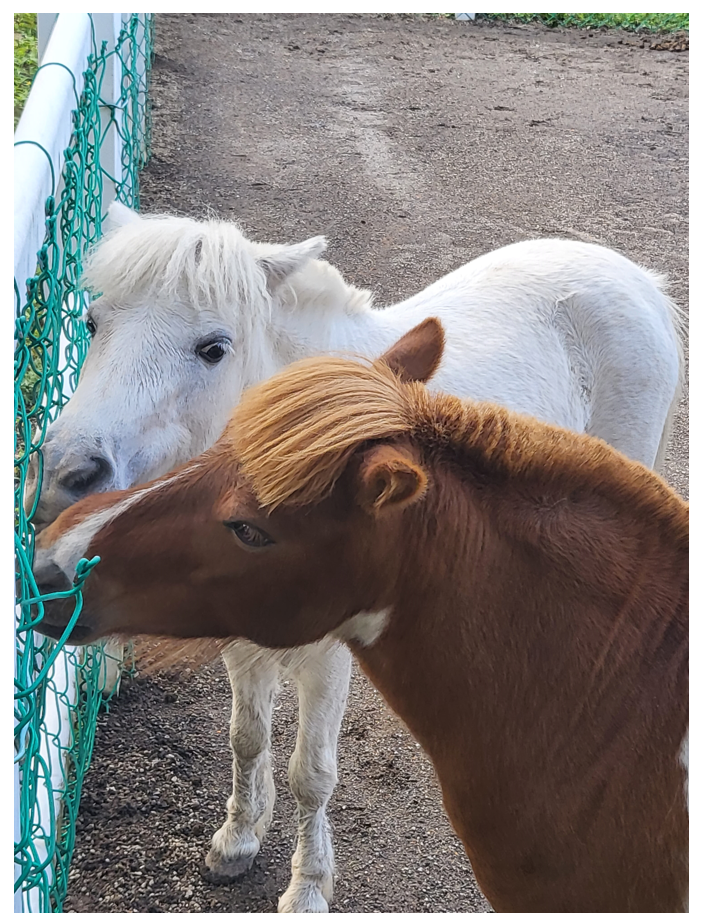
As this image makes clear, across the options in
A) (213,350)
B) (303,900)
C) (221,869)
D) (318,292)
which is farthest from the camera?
(221,869)

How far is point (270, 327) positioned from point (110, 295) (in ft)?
1.62

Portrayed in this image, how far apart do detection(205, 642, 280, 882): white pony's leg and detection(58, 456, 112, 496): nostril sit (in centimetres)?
104

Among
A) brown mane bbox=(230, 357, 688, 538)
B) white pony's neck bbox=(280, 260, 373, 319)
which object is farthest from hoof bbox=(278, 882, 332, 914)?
white pony's neck bbox=(280, 260, 373, 319)

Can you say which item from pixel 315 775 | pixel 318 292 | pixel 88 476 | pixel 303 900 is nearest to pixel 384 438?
pixel 88 476

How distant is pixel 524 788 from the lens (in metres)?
1.88

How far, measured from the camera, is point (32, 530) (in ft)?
6.81

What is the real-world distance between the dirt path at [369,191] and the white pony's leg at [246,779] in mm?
88

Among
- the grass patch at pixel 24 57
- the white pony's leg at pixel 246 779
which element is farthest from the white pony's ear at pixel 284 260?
the grass patch at pixel 24 57

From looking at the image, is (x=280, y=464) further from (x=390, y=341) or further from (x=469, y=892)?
(x=469, y=892)

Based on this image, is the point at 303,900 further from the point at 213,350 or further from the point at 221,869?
the point at 213,350

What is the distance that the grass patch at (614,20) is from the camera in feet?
39.4

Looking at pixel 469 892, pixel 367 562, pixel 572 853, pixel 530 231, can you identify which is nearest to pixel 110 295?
pixel 367 562

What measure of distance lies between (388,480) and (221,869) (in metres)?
2.01

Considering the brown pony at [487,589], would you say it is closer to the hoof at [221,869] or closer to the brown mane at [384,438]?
the brown mane at [384,438]
